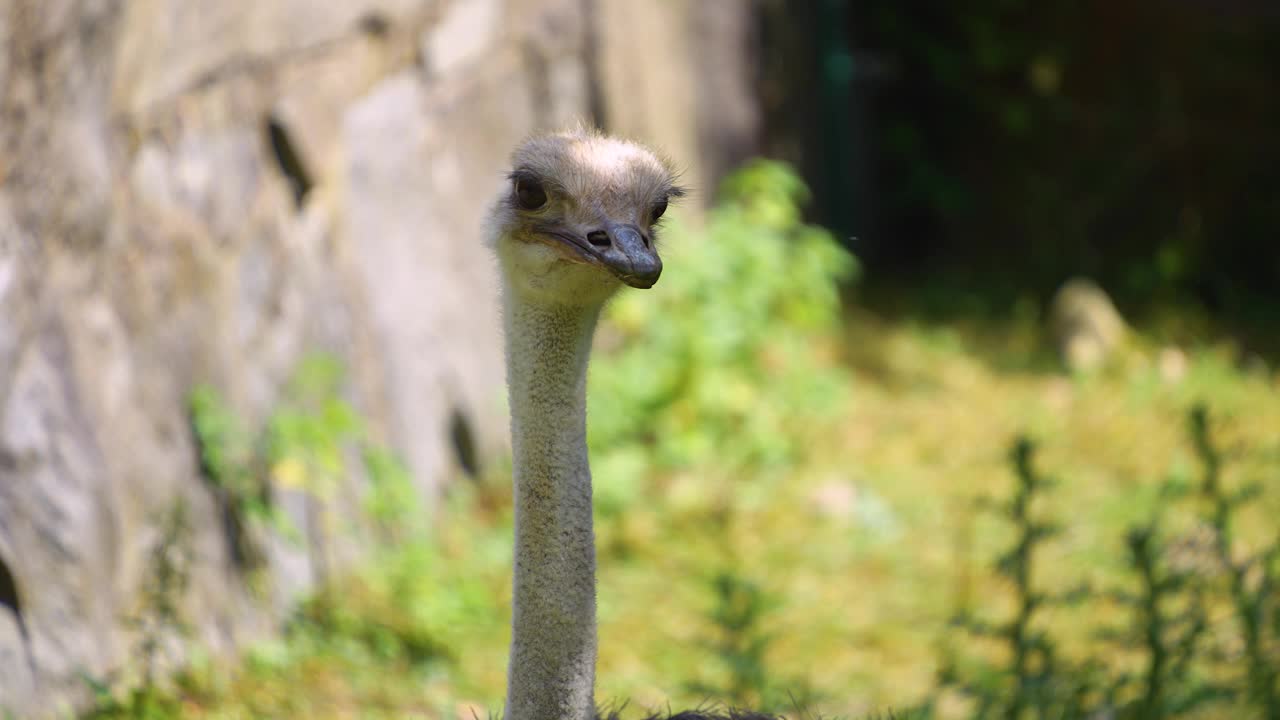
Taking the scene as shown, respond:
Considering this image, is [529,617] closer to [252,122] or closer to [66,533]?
[66,533]

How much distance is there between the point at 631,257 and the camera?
1613mm

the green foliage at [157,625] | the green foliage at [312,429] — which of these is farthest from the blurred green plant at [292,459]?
the green foliage at [157,625]

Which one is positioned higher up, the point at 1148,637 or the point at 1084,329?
the point at 1084,329

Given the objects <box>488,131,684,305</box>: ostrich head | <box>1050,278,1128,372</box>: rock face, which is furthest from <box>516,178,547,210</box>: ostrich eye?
<box>1050,278,1128,372</box>: rock face

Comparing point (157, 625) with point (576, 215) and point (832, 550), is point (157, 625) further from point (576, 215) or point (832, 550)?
point (832, 550)

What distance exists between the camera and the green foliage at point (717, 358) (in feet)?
14.8

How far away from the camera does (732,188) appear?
17.0 feet

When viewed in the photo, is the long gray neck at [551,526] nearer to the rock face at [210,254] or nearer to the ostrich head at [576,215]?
the ostrich head at [576,215]

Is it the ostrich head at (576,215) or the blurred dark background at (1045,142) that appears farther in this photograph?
the blurred dark background at (1045,142)

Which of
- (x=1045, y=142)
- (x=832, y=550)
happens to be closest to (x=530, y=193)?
(x=832, y=550)

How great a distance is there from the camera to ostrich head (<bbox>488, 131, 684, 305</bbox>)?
167cm

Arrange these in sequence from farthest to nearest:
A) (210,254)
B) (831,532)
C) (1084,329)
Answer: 1. (1084,329)
2. (831,532)
3. (210,254)

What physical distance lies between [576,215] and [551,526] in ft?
1.27

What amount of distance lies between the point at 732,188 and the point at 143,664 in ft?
10.4
